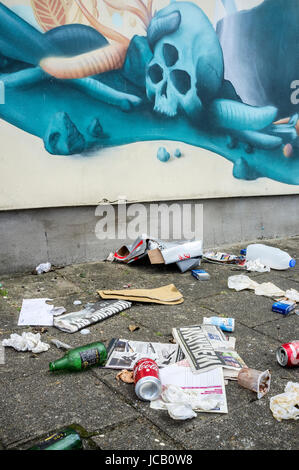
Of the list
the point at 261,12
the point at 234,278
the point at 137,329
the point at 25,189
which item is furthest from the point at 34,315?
the point at 261,12

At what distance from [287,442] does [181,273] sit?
2.75 meters

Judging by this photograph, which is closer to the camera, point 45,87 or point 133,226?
point 45,87

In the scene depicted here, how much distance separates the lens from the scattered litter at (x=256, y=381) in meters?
2.27

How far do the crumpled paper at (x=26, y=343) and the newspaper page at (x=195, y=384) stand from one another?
84 centimetres

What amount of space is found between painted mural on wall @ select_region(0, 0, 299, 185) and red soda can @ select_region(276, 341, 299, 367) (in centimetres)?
293

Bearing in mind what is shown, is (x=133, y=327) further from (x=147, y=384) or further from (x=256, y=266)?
(x=256, y=266)

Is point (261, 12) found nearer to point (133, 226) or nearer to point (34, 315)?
point (133, 226)

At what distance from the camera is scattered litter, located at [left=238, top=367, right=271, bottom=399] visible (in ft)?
7.45

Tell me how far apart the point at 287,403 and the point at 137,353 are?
95 cm

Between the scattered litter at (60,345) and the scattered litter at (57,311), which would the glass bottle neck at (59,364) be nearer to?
the scattered litter at (60,345)

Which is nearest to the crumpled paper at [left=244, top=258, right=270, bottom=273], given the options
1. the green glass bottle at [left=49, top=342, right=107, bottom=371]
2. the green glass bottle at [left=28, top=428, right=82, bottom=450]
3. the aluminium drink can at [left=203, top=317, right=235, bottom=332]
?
the aluminium drink can at [left=203, top=317, right=235, bottom=332]

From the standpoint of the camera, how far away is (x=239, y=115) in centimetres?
561

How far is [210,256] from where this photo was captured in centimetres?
520

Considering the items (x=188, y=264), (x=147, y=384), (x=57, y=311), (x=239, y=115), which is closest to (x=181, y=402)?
(x=147, y=384)
